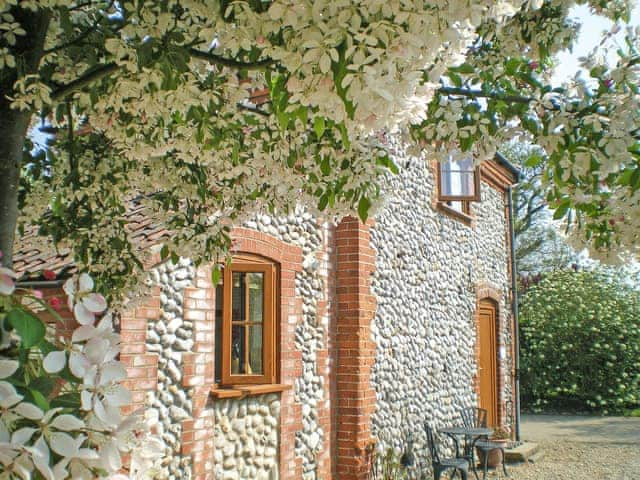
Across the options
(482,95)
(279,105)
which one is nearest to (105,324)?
(279,105)

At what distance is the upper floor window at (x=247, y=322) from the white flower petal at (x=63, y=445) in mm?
4579

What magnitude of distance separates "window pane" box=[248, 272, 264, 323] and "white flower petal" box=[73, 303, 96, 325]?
15.8ft

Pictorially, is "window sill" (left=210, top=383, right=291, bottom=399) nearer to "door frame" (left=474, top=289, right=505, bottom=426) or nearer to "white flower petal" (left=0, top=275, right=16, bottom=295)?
"white flower petal" (left=0, top=275, right=16, bottom=295)

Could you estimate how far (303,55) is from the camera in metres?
1.69

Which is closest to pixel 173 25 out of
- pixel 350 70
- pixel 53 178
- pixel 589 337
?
pixel 350 70

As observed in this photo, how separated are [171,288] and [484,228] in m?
7.73

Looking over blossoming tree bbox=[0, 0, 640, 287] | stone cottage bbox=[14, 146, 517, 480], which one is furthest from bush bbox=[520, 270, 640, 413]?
blossoming tree bbox=[0, 0, 640, 287]

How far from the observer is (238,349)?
5945mm

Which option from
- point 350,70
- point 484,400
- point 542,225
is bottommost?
point 484,400

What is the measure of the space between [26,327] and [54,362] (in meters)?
0.08

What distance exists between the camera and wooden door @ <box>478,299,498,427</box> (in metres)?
11.7

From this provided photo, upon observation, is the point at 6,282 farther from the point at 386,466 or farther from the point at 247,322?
the point at 386,466

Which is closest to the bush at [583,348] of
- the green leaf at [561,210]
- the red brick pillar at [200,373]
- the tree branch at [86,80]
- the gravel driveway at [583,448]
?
the gravel driveway at [583,448]

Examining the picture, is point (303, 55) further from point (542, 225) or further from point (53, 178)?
point (542, 225)
